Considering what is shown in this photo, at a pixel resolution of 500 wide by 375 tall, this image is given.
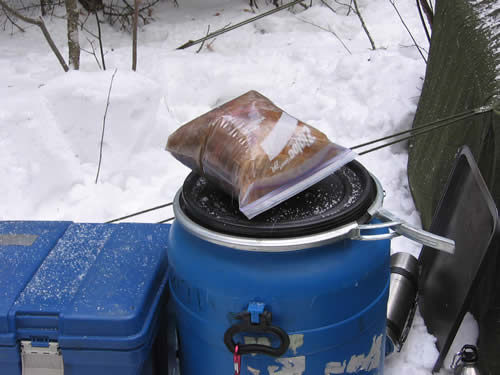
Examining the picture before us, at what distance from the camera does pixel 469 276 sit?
1.65m

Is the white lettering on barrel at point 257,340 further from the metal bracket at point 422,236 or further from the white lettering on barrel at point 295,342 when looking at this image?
the metal bracket at point 422,236

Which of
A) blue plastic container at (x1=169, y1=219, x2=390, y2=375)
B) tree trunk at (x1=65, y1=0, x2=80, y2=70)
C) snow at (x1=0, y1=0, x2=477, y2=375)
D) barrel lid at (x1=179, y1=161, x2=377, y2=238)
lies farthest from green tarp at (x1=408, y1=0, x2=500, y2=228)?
tree trunk at (x1=65, y1=0, x2=80, y2=70)

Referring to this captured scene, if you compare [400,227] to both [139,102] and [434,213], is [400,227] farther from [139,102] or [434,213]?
[139,102]

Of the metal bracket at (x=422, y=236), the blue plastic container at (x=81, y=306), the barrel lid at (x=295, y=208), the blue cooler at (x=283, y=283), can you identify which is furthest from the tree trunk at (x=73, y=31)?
the metal bracket at (x=422, y=236)

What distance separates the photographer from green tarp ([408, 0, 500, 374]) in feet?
5.32

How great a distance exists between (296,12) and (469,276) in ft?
13.9

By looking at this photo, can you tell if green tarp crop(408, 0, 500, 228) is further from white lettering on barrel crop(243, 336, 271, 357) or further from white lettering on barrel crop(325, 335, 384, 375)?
white lettering on barrel crop(243, 336, 271, 357)

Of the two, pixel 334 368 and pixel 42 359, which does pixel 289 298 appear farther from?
pixel 42 359

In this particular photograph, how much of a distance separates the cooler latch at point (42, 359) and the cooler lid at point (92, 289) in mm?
27

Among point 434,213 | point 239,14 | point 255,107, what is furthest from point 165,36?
point 255,107

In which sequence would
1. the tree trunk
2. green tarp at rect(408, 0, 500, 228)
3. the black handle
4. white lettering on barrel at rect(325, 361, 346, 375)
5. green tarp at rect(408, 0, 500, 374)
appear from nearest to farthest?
the black handle
white lettering on barrel at rect(325, 361, 346, 375)
green tarp at rect(408, 0, 500, 374)
green tarp at rect(408, 0, 500, 228)
the tree trunk

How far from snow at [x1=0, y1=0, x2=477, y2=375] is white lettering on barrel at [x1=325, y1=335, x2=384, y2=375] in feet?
1.21

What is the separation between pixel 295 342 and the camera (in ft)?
4.15

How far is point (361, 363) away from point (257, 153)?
612 millimetres
